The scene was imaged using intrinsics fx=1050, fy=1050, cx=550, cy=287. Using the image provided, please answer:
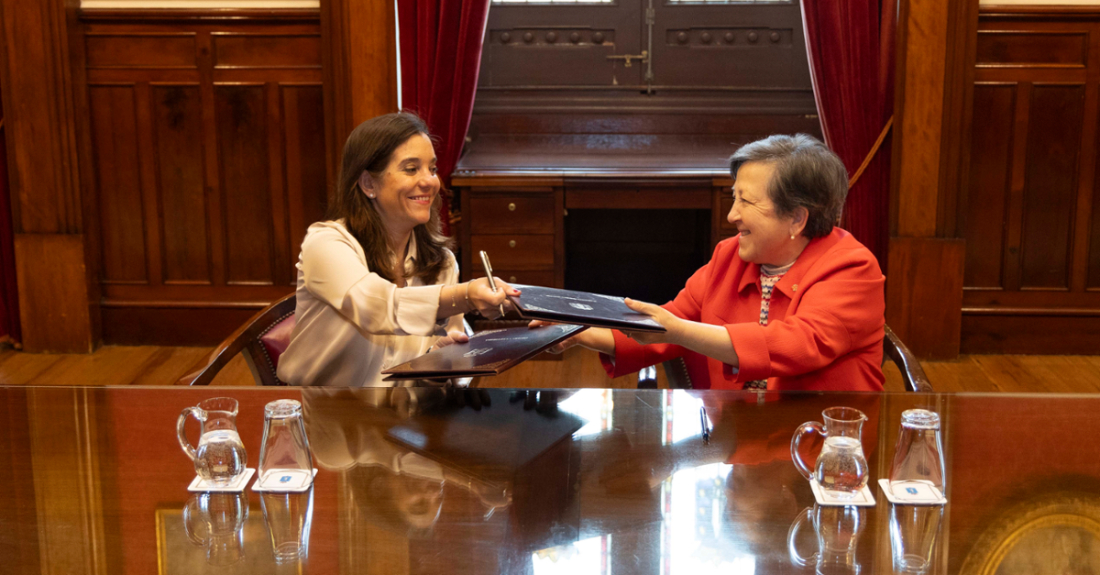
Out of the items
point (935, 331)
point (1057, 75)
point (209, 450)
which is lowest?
point (935, 331)

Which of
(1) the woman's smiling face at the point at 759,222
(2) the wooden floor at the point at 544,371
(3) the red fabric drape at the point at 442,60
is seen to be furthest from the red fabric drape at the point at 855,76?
(1) the woman's smiling face at the point at 759,222

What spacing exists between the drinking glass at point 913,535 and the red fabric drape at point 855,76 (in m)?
3.09

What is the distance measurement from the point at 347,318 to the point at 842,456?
120 centimetres

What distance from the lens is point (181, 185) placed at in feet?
14.6

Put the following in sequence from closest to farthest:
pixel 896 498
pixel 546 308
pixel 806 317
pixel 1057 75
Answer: pixel 896 498
pixel 546 308
pixel 806 317
pixel 1057 75

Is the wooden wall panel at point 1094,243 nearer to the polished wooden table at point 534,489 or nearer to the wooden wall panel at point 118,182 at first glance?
the polished wooden table at point 534,489

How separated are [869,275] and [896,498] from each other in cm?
80

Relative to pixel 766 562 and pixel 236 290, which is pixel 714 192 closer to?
pixel 236 290

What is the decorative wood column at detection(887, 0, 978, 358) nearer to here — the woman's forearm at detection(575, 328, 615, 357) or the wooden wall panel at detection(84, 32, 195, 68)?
the woman's forearm at detection(575, 328, 615, 357)

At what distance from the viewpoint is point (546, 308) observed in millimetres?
1861

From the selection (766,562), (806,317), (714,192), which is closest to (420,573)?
(766,562)

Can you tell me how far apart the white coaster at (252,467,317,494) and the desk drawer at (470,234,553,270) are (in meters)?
2.87

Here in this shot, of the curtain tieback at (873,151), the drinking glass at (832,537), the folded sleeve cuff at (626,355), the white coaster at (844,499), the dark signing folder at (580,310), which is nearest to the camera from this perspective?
the drinking glass at (832,537)

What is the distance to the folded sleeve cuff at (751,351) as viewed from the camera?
2043mm
